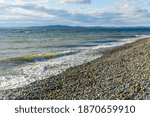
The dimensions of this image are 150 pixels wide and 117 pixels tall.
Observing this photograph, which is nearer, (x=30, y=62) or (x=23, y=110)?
(x=23, y=110)

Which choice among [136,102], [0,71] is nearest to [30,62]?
[0,71]

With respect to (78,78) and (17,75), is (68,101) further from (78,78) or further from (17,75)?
(17,75)

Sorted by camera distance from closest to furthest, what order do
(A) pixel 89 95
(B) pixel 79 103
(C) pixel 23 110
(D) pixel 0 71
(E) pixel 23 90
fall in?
(C) pixel 23 110 → (B) pixel 79 103 → (A) pixel 89 95 → (E) pixel 23 90 → (D) pixel 0 71

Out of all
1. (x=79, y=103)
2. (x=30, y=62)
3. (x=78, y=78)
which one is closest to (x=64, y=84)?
(x=78, y=78)

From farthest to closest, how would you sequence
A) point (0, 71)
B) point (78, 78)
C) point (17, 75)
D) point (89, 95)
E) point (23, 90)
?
point (0, 71) → point (17, 75) → point (78, 78) → point (23, 90) → point (89, 95)

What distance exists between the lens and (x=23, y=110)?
10516 mm

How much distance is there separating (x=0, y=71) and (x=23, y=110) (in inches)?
468

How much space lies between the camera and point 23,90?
50.1 feet

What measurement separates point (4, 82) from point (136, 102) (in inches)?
378

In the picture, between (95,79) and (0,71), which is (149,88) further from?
(0,71)

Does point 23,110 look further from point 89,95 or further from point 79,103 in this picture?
point 89,95

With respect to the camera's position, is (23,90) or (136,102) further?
→ (23,90)

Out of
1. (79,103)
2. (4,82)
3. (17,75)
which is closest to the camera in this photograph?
(79,103)

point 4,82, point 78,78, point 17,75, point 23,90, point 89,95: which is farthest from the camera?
point 17,75
